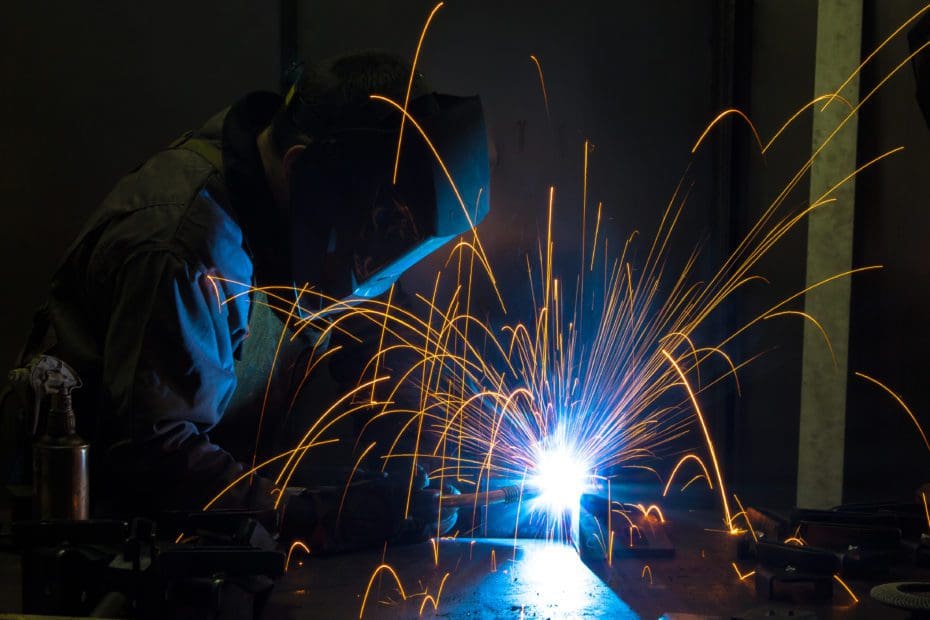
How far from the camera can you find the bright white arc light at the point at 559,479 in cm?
246

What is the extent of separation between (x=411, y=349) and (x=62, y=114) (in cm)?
160

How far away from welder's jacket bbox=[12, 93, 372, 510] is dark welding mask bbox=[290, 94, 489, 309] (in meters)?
0.18

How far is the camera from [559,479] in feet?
8.63

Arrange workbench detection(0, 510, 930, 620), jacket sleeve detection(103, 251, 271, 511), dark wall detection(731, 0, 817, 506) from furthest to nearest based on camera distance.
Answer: dark wall detection(731, 0, 817, 506)
jacket sleeve detection(103, 251, 271, 511)
workbench detection(0, 510, 930, 620)

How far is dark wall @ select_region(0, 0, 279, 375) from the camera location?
11.3ft

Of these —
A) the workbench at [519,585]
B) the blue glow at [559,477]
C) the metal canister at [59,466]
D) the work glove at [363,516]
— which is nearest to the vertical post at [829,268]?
the blue glow at [559,477]

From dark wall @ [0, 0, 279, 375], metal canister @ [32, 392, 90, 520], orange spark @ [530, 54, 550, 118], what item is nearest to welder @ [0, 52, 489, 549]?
metal canister @ [32, 392, 90, 520]

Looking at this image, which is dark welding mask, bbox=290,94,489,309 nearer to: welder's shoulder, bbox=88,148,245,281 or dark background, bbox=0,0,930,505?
welder's shoulder, bbox=88,148,245,281

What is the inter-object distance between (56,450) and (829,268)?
2.42 meters

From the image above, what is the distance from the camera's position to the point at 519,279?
352cm

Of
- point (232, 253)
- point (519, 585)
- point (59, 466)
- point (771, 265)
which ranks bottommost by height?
point (519, 585)

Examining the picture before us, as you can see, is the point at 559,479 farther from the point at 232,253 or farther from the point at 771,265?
the point at 771,265

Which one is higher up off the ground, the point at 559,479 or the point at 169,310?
the point at 169,310

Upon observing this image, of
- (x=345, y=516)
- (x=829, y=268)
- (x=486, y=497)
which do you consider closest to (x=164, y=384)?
(x=345, y=516)
